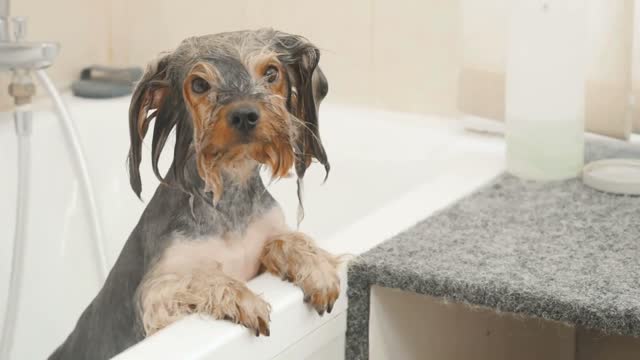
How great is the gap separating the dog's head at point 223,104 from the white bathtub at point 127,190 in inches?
12.1

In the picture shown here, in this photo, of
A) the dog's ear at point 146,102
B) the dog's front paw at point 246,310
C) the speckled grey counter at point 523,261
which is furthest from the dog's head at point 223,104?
the speckled grey counter at point 523,261

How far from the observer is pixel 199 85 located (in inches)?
26.3

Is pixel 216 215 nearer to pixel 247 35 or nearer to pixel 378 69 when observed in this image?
pixel 247 35

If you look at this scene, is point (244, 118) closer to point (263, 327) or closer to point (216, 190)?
point (216, 190)

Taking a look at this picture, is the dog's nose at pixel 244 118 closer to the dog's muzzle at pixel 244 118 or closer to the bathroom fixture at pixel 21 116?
the dog's muzzle at pixel 244 118

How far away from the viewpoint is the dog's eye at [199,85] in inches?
26.2

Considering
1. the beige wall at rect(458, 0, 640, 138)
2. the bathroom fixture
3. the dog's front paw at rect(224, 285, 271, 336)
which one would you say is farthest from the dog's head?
the beige wall at rect(458, 0, 640, 138)

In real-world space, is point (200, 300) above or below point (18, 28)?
below

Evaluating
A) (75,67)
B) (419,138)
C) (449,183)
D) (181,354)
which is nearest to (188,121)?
(181,354)

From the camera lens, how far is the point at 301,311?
86 centimetres

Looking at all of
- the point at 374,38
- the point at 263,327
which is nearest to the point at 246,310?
the point at 263,327

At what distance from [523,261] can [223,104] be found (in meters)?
0.42

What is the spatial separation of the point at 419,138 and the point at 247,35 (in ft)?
2.48

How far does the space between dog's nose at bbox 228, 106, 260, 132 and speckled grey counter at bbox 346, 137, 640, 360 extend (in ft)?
1.08
